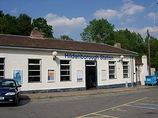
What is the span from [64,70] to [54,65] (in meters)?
1.18

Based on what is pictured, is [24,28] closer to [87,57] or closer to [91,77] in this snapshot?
[91,77]

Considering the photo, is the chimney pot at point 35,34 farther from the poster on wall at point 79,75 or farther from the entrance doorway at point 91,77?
the entrance doorway at point 91,77

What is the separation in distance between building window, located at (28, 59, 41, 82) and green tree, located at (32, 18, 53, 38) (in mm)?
39626

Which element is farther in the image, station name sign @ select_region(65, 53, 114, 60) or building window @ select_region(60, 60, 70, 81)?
station name sign @ select_region(65, 53, 114, 60)

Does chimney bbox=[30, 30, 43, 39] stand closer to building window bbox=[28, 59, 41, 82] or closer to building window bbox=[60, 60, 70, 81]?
building window bbox=[28, 59, 41, 82]

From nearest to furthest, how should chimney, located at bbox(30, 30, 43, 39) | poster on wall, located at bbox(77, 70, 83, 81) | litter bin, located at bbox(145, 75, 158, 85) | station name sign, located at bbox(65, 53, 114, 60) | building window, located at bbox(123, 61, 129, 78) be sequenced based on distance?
station name sign, located at bbox(65, 53, 114, 60) → poster on wall, located at bbox(77, 70, 83, 81) → chimney, located at bbox(30, 30, 43, 39) → building window, located at bbox(123, 61, 129, 78) → litter bin, located at bbox(145, 75, 158, 85)

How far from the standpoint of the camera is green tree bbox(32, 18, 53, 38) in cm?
5656

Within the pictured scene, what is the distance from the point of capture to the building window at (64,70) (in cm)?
1881

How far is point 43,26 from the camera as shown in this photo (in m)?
57.0

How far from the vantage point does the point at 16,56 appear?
16.4 metres

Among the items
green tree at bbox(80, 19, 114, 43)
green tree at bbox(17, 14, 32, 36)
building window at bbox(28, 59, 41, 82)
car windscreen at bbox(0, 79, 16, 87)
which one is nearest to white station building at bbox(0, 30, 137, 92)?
building window at bbox(28, 59, 41, 82)

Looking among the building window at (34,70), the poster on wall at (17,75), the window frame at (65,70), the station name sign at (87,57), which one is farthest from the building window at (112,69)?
the poster on wall at (17,75)

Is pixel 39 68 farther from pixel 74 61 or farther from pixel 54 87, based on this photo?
pixel 74 61

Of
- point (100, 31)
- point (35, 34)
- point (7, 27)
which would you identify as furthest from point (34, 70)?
point (100, 31)
